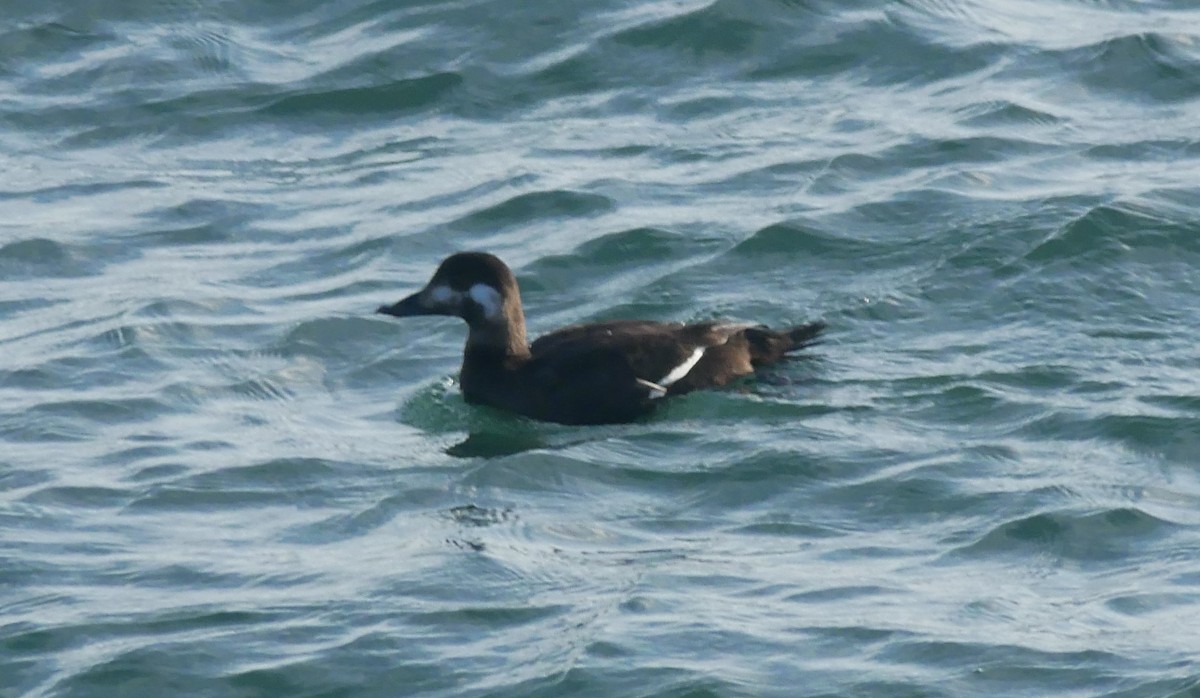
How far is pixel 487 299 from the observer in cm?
1064

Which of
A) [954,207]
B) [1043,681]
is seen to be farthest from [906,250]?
[1043,681]

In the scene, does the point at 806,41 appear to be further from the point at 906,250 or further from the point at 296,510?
the point at 296,510

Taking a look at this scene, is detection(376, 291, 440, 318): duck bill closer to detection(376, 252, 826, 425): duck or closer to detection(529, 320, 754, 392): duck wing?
detection(376, 252, 826, 425): duck

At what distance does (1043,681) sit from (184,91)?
8877 mm

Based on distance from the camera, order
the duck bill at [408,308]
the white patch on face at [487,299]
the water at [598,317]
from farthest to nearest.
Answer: the duck bill at [408,308]
the white patch on face at [487,299]
the water at [598,317]

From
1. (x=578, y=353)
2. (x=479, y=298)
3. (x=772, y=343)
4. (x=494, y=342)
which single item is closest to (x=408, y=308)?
(x=479, y=298)

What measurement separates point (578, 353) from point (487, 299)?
54 cm

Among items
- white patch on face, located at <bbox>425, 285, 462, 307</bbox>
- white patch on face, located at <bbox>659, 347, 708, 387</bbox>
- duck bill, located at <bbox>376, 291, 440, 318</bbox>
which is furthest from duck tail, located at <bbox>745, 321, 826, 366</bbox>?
duck bill, located at <bbox>376, 291, 440, 318</bbox>

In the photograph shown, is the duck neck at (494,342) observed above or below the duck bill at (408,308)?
below

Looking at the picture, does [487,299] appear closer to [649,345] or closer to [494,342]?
[494,342]

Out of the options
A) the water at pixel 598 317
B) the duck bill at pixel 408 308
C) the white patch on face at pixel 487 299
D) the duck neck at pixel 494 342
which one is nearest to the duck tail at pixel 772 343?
the water at pixel 598 317

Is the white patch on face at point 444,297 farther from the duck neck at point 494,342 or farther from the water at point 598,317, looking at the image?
the water at point 598,317

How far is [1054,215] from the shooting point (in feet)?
39.0

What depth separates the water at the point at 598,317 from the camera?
25.2 feet
